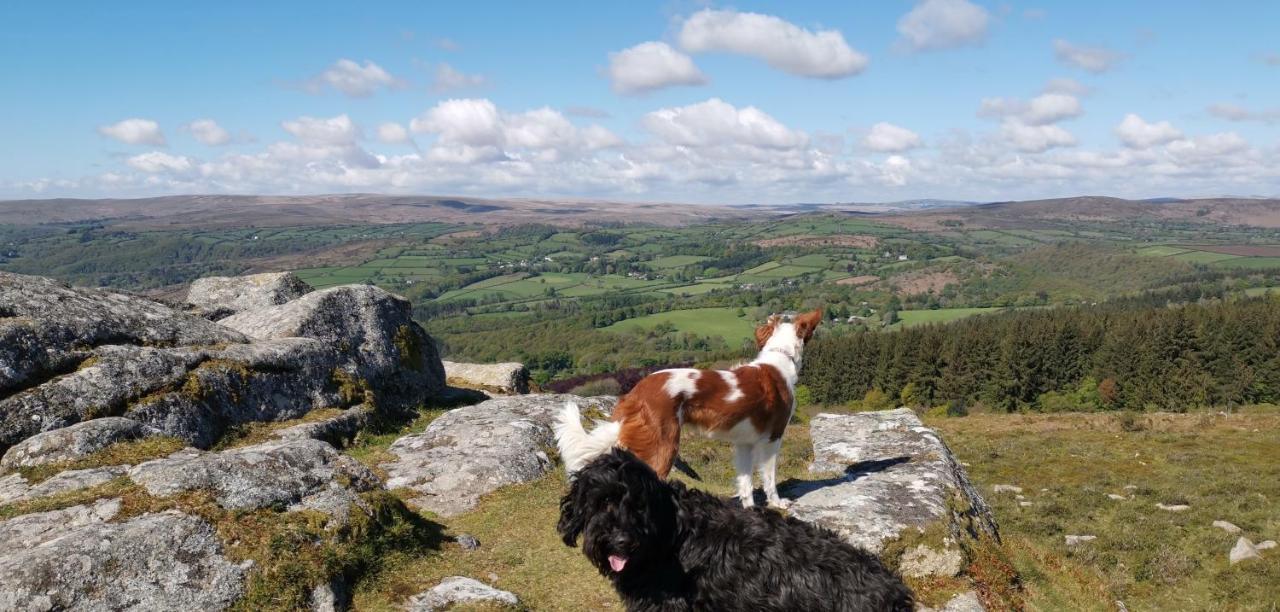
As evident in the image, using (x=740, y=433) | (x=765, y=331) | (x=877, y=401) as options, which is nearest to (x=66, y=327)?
(x=740, y=433)

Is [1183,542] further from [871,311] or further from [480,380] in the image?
[871,311]

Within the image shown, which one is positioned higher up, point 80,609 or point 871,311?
point 80,609

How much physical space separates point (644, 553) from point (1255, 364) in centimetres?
9845

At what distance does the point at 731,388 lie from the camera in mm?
9219

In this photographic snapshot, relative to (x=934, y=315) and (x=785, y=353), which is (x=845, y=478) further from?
(x=934, y=315)

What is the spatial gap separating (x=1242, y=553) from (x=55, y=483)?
24110 millimetres

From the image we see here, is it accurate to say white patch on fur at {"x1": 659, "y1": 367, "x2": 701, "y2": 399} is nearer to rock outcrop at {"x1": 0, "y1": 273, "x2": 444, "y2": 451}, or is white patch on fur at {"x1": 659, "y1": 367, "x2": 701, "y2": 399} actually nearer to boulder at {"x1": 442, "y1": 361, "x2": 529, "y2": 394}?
rock outcrop at {"x1": 0, "y1": 273, "x2": 444, "y2": 451}

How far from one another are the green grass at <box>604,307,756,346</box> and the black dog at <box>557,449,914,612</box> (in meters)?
133

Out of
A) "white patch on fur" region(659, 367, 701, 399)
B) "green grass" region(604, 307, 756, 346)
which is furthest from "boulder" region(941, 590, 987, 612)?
"green grass" region(604, 307, 756, 346)

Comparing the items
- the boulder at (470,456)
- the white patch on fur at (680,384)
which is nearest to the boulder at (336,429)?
the boulder at (470,456)

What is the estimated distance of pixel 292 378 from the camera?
648 inches

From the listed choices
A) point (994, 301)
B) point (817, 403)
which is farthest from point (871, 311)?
point (817, 403)

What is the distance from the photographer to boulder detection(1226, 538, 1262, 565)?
16.0 metres

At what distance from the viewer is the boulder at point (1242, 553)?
15990 millimetres
